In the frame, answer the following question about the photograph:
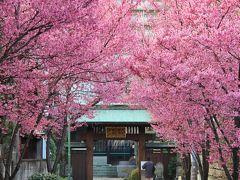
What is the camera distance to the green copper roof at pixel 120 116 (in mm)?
20094

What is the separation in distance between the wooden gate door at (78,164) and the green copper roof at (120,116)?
118 inches

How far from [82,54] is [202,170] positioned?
6.02 metres

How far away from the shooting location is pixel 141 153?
21.0 m

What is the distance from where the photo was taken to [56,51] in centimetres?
664

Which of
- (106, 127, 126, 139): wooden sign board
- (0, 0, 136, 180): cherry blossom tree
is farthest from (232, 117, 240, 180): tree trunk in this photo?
(106, 127, 126, 139): wooden sign board

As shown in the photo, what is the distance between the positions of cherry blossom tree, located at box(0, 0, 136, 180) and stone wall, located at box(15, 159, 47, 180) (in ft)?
10.2

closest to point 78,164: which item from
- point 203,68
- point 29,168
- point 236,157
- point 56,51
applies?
point 29,168

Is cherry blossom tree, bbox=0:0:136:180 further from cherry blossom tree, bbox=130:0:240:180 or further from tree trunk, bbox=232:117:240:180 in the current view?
tree trunk, bbox=232:117:240:180

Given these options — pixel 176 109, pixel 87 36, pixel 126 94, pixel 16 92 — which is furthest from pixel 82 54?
pixel 126 94

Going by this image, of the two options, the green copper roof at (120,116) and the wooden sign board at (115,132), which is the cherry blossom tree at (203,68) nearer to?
the green copper roof at (120,116)

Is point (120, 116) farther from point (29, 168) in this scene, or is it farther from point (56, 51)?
point (56, 51)

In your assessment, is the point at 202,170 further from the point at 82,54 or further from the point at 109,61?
the point at 82,54

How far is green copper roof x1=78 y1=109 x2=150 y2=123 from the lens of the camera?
20094 mm

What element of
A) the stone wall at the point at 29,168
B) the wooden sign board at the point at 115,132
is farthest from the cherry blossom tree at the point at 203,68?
the wooden sign board at the point at 115,132
